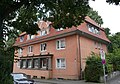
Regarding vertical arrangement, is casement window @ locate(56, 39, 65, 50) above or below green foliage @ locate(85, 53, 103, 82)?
above

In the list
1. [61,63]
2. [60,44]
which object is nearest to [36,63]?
[61,63]

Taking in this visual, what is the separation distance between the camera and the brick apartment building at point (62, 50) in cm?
3019

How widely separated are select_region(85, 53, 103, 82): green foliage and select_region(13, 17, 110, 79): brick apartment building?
387 cm

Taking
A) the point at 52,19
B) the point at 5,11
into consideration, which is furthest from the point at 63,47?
the point at 5,11

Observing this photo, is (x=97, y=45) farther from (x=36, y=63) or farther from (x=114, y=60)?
(x=36, y=63)

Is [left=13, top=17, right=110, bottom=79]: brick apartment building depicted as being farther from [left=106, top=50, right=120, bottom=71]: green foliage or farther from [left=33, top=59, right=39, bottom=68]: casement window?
[left=106, top=50, right=120, bottom=71]: green foliage

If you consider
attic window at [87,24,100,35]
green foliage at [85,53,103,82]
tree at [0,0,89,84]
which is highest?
attic window at [87,24,100,35]

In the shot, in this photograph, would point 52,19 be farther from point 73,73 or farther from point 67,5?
point 73,73

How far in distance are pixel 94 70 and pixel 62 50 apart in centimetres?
859

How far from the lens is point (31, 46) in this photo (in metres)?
40.6

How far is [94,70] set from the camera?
81.7 ft

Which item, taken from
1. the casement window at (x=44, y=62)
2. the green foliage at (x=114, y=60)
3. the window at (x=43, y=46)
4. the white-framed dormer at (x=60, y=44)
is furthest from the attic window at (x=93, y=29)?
the casement window at (x=44, y=62)

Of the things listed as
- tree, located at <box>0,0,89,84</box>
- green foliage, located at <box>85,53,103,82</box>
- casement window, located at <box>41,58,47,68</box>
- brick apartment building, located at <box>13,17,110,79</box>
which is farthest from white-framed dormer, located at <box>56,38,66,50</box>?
tree, located at <box>0,0,89,84</box>

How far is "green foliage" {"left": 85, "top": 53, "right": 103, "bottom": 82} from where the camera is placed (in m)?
24.5
